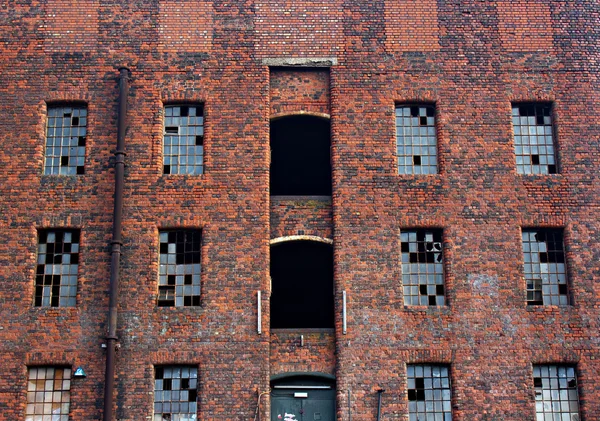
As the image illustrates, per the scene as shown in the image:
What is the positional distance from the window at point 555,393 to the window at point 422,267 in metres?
3.22

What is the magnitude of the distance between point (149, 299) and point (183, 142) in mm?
4587

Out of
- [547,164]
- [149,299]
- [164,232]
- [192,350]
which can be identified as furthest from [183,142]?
[547,164]

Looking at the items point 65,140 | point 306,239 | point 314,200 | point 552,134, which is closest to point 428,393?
point 306,239

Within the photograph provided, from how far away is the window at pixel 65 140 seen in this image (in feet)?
70.9

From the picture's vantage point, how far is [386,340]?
20.2 meters

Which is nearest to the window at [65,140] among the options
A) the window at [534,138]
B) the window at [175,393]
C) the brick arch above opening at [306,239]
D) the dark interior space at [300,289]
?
the brick arch above opening at [306,239]

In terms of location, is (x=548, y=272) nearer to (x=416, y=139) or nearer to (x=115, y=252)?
(x=416, y=139)

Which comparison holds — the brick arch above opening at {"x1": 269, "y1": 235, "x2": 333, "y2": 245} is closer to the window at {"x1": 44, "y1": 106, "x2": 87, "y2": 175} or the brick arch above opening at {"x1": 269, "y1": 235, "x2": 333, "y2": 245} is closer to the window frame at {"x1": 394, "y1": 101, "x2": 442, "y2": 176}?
the window frame at {"x1": 394, "y1": 101, "x2": 442, "y2": 176}

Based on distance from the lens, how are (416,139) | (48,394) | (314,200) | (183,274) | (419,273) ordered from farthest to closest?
(416,139), (314,200), (419,273), (183,274), (48,394)

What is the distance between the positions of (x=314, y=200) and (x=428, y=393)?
238 inches

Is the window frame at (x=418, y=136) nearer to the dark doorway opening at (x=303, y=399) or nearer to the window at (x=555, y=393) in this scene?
the window at (x=555, y=393)

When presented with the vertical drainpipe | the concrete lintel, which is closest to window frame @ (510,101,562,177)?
A: the concrete lintel

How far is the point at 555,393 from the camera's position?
20266 mm

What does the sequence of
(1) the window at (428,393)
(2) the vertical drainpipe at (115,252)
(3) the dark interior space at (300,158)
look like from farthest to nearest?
(3) the dark interior space at (300,158) < (1) the window at (428,393) < (2) the vertical drainpipe at (115,252)
